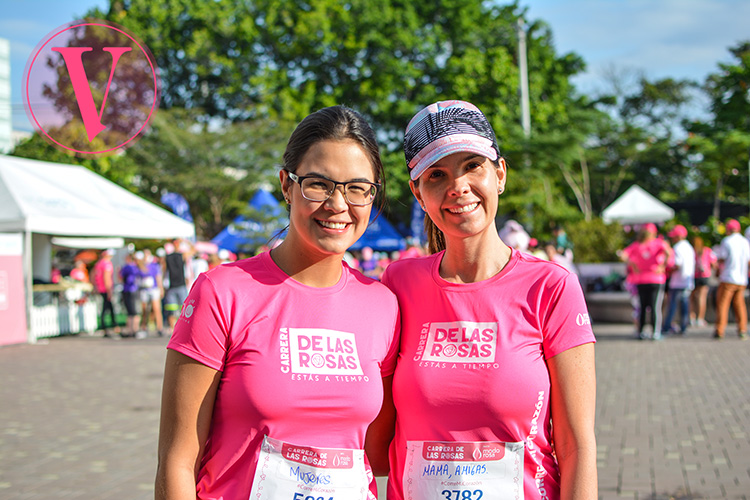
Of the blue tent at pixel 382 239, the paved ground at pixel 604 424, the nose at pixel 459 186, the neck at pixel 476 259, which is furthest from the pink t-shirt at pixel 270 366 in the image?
the blue tent at pixel 382 239

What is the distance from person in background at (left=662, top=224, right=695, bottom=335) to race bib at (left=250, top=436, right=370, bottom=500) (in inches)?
472

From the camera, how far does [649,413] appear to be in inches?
277

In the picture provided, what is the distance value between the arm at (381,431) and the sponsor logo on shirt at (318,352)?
190mm

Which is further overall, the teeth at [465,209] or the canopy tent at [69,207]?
the canopy tent at [69,207]

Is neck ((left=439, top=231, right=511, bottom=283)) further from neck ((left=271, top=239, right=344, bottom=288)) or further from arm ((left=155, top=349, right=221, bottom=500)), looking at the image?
arm ((left=155, top=349, right=221, bottom=500))

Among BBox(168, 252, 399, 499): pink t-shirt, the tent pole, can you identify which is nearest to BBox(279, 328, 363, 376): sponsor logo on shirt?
BBox(168, 252, 399, 499): pink t-shirt

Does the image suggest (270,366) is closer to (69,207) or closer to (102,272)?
(69,207)

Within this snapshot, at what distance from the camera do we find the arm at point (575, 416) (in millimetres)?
1954

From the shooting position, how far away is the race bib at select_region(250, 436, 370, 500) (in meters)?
1.93

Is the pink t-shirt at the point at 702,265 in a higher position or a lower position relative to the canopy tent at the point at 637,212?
lower

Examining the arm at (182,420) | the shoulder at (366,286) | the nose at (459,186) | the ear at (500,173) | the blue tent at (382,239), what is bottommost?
the arm at (182,420)

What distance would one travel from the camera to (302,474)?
1.95 metres

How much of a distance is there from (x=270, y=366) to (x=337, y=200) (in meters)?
0.51

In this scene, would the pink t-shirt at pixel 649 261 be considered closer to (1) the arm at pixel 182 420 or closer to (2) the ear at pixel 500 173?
(2) the ear at pixel 500 173
